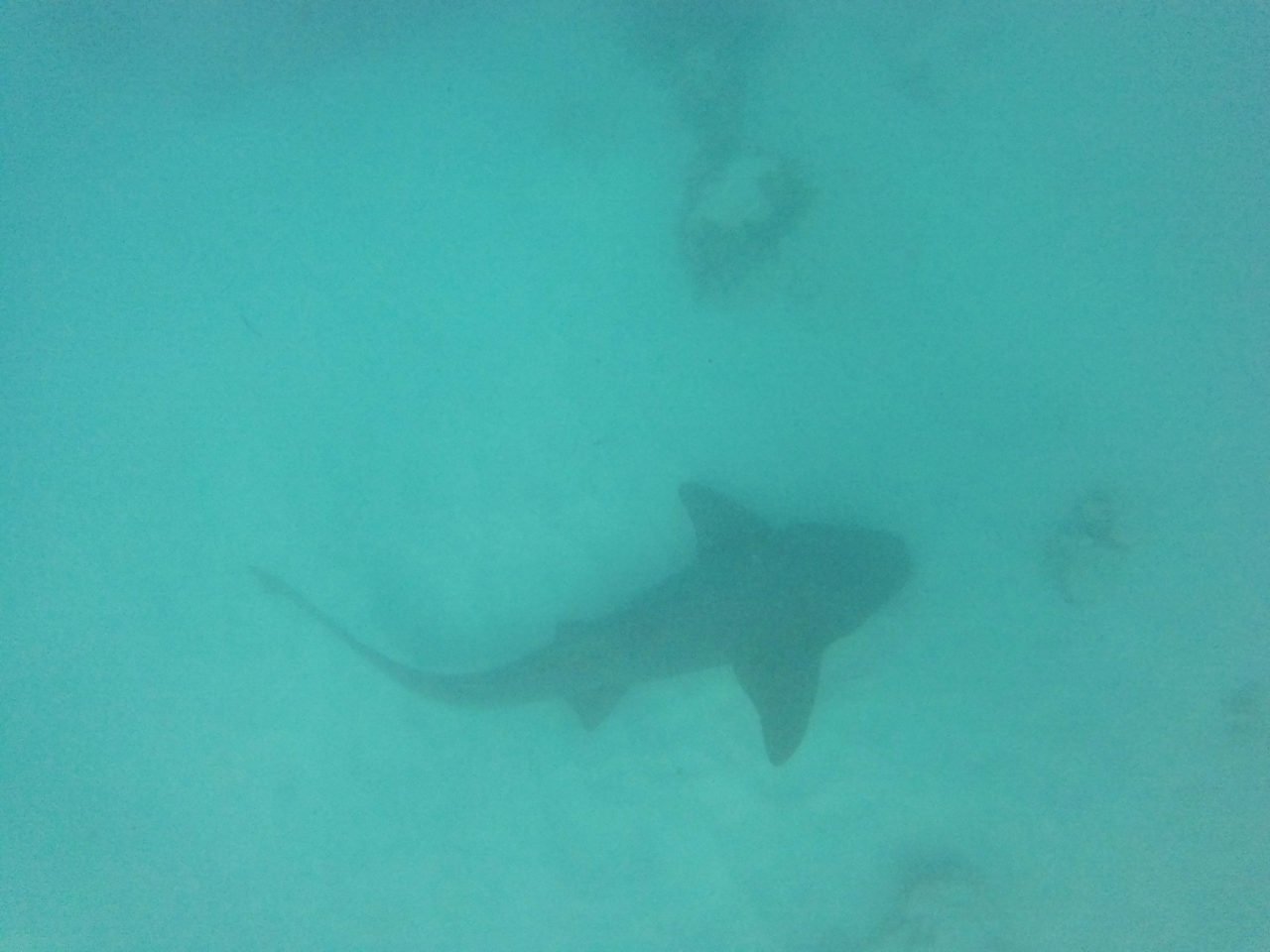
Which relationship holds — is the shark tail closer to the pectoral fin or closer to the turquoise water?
the turquoise water

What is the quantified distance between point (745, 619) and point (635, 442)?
93.6 inches

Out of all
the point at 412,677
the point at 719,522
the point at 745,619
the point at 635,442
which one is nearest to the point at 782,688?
the point at 745,619

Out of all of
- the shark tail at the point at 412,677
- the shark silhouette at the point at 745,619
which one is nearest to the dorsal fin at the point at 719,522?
the shark silhouette at the point at 745,619

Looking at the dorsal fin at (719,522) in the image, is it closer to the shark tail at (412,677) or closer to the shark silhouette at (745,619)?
the shark silhouette at (745,619)

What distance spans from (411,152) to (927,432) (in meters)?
6.52

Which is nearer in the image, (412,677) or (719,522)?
(719,522)

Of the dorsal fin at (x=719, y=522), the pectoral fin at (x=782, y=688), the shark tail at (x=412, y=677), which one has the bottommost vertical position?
the shark tail at (x=412, y=677)

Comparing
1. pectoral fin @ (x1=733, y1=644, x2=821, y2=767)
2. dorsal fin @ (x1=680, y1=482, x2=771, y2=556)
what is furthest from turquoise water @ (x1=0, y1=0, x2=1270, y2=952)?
Answer: pectoral fin @ (x1=733, y1=644, x2=821, y2=767)

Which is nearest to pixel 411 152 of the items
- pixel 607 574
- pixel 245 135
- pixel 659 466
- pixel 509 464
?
pixel 245 135

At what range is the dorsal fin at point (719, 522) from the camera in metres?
7.24

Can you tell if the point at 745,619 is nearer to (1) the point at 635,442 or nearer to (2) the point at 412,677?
(1) the point at 635,442

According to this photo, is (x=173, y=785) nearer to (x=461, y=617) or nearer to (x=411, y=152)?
(x=461, y=617)

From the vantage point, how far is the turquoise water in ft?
24.5

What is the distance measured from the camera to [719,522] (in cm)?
730
